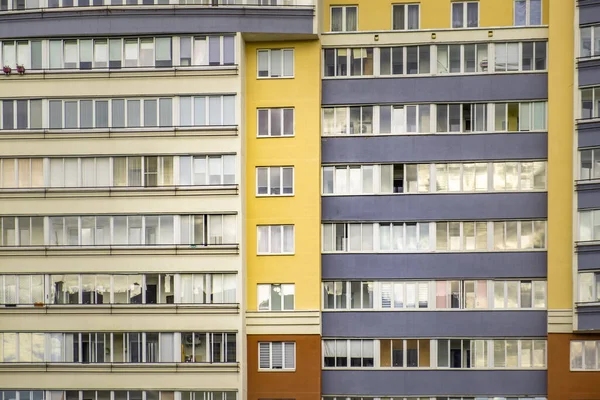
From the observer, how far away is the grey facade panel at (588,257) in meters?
44.7

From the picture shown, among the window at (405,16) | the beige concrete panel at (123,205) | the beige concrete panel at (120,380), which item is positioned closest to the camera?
the beige concrete panel at (120,380)

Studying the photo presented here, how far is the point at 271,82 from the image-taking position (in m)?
46.9

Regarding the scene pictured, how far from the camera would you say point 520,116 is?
152 feet

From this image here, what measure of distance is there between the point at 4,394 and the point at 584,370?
29106 mm

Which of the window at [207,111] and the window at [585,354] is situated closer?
the window at [585,354]

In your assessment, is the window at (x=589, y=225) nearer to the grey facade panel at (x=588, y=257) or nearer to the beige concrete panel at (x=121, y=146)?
the grey facade panel at (x=588, y=257)

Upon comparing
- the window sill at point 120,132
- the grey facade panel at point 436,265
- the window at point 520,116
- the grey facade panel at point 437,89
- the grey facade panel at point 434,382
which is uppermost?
the grey facade panel at point 437,89

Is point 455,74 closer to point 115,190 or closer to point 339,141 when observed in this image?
point 339,141

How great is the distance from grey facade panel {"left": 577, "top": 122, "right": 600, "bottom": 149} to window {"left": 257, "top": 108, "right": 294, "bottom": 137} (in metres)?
14.2

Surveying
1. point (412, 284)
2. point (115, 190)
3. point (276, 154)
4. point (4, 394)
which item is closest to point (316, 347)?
point (412, 284)

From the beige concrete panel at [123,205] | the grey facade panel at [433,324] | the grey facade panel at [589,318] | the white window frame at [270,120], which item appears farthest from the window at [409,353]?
the white window frame at [270,120]

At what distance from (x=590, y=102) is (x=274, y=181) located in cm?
1618

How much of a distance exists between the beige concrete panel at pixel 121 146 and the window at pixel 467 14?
13079mm

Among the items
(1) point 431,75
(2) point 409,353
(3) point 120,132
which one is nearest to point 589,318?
(2) point 409,353
